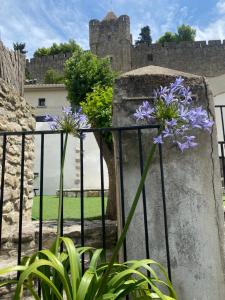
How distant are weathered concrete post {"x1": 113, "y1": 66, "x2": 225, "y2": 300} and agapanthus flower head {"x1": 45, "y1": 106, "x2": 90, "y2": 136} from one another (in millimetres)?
557

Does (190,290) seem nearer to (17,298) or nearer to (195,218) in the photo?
(195,218)

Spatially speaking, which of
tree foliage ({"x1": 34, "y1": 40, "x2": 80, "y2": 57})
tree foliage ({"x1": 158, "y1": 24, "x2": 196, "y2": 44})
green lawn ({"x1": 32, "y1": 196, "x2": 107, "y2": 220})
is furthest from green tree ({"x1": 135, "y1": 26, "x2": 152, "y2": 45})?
green lawn ({"x1": 32, "y1": 196, "x2": 107, "y2": 220})

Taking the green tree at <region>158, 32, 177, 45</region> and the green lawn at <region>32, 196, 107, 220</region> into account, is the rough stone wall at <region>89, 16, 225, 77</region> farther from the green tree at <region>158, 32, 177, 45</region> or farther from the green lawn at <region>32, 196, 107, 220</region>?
the green lawn at <region>32, 196, 107, 220</region>

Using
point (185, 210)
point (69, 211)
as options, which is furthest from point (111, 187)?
point (185, 210)

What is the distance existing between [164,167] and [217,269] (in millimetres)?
762

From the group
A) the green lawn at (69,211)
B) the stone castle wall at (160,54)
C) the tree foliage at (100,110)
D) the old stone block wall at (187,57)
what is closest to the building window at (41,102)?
the stone castle wall at (160,54)

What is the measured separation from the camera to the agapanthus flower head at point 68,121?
1.95 meters

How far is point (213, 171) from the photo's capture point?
239cm

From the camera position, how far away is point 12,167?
4.47 m

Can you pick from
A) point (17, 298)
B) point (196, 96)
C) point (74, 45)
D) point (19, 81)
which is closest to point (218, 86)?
point (19, 81)

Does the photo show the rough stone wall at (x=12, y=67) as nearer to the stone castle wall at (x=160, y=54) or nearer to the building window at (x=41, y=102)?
the building window at (x=41, y=102)

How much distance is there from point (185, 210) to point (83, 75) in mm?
20068

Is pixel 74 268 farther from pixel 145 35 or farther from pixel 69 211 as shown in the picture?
pixel 145 35

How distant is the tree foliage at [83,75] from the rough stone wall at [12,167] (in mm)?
14916
